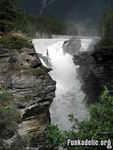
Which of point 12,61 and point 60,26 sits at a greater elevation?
point 60,26

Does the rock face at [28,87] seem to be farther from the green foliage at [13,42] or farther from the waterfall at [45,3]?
the waterfall at [45,3]

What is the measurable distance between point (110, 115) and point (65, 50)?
3968 centimetres

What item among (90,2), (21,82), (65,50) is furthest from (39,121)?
(90,2)

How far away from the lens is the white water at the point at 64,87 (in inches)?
986

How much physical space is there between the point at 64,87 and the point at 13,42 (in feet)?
62.8

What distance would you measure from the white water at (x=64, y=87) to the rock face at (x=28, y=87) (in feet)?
34.0

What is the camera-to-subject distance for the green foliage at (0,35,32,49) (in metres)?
14.3

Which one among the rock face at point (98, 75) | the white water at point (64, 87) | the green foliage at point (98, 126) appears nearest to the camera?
the green foliage at point (98, 126)

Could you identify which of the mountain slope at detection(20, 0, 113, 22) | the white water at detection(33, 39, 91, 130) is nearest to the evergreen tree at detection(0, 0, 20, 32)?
the white water at detection(33, 39, 91, 130)

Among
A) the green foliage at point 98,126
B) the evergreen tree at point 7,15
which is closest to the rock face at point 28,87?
the evergreen tree at point 7,15

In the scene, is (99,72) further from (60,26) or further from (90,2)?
(90,2)

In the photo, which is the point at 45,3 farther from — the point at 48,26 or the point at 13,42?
the point at 13,42

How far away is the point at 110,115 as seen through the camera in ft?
18.7

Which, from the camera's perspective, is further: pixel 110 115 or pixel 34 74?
pixel 34 74
